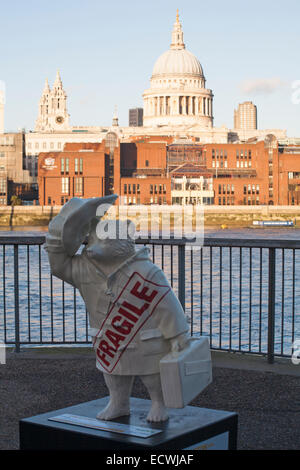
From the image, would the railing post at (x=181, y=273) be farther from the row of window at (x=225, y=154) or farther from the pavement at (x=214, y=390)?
the row of window at (x=225, y=154)

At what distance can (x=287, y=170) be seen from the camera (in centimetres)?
10850

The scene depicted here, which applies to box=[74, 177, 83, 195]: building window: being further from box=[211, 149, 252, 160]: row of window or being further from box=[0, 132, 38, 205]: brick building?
box=[211, 149, 252, 160]: row of window

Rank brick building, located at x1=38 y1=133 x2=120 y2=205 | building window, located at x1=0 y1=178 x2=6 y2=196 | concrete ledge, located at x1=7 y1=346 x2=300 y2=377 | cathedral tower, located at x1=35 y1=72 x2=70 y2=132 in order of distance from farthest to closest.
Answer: cathedral tower, located at x1=35 y1=72 x2=70 y2=132 → building window, located at x1=0 y1=178 x2=6 y2=196 → brick building, located at x1=38 y1=133 x2=120 y2=205 → concrete ledge, located at x1=7 y1=346 x2=300 y2=377

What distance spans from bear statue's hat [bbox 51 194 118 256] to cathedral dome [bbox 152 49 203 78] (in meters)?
151

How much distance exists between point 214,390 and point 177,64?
499 feet

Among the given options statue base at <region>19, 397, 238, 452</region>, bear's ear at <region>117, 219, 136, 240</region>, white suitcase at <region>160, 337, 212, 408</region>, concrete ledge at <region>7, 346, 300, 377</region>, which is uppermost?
bear's ear at <region>117, 219, 136, 240</region>

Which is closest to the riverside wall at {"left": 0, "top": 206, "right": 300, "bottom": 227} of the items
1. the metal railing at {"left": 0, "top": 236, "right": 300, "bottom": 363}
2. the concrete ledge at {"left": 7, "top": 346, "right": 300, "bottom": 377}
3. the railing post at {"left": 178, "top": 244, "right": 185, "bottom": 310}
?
the metal railing at {"left": 0, "top": 236, "right": 300, "bottom": 363}

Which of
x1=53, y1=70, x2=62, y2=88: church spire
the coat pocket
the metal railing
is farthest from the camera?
x1=53, y1=70, x2=62, y2=88: church spire

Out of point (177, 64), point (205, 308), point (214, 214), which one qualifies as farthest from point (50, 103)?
point (205, 308)

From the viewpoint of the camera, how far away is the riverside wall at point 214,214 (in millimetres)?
98625

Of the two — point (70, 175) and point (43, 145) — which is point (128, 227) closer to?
point (70, 175)

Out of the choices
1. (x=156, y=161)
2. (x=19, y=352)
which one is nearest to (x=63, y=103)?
(x=156, y=161)

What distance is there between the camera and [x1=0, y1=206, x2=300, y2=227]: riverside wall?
324 ft

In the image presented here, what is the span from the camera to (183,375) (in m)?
3.81
